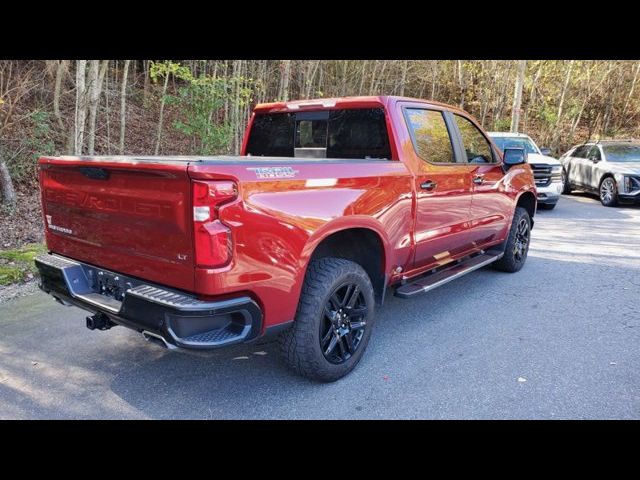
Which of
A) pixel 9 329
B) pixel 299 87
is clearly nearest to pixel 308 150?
pixel 9 329

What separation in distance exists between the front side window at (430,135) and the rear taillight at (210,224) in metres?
2.05

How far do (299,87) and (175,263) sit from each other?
47.1 feet

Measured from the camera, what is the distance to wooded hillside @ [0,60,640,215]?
8.18 metres

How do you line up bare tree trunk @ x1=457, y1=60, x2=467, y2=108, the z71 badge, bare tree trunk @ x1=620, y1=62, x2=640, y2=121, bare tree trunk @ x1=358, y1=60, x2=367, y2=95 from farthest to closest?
bare tree trunk @ x1=620, y1=62, x2=640, y2=121
bare tree trunk @ x1=457, y1=60, x2=467, y2=108
bare tree trunk @ x1=358, y1=60, x2=367, y2=95
the z71 badge

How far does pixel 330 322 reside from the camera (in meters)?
3.16

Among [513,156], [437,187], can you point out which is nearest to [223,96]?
[513,156]

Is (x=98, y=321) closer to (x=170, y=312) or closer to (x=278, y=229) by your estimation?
(x=170, y=312)

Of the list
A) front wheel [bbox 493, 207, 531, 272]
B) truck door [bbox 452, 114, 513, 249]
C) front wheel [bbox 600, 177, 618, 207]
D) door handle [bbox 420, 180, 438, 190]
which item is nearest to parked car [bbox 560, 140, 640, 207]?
front wheel [bbox 600, 177, 618, 207]

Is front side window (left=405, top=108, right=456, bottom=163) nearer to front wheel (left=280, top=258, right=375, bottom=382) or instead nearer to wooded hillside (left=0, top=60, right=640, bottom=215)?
front wheel (left=280, top=258, right=375, bottom=382)

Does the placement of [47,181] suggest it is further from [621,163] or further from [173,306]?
[621,163]

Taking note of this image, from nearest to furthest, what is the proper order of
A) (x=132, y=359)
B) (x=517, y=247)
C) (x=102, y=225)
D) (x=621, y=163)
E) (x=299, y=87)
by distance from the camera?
(x=102, y=225), (x=132, y=359), (x=517, y=247), (x=621, y=163), (x=299, y=87)

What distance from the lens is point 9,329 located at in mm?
3918

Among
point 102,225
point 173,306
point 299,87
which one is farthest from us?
point 299,87

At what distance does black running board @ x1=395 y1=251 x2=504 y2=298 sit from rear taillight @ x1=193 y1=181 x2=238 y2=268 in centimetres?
185
